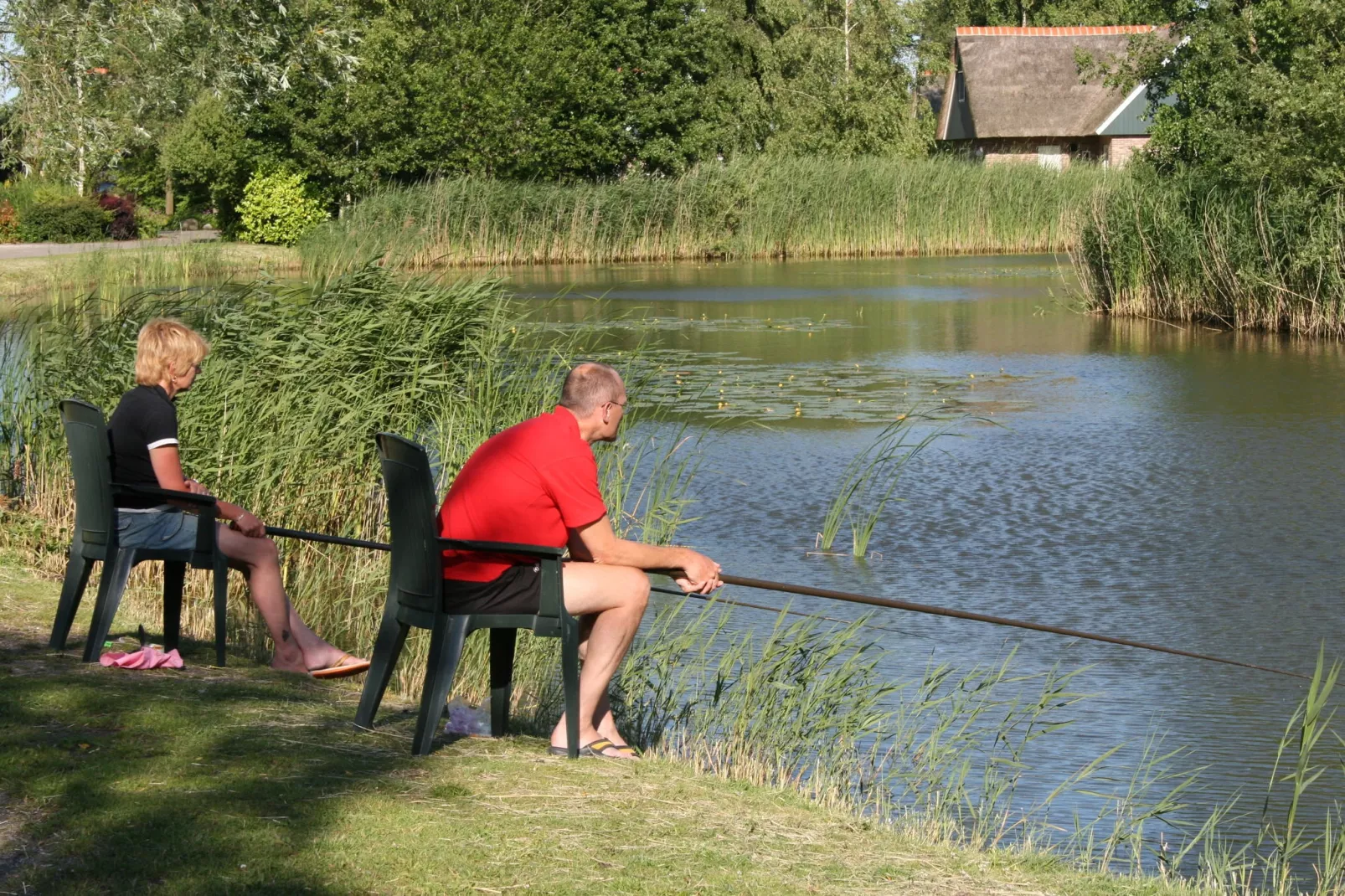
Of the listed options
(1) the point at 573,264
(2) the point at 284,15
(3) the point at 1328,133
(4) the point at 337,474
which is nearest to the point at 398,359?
(4) the point at 337,474

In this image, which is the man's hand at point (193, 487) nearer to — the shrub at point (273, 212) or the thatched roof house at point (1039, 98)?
the shrub at point (273, 212)

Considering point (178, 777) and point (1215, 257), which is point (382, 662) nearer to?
point (178, 777)

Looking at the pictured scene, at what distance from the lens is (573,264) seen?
116ft

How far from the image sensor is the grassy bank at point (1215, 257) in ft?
65.4

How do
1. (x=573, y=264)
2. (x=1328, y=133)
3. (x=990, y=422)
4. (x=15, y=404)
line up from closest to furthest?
1. (x=15, y=404)
2. (x=990, y=422)
3. (x=1328, y=133)
4. (x=573, y=264)

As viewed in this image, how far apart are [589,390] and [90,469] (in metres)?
2.05

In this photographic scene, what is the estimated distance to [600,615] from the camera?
516 centimetres

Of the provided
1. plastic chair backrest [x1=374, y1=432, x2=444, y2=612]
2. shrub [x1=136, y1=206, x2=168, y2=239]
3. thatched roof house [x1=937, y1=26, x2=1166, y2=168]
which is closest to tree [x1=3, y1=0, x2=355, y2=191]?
shrub [x1=136, y1=206, x2=168, y2=239]

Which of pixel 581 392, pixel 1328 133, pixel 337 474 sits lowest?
pixel 337 474

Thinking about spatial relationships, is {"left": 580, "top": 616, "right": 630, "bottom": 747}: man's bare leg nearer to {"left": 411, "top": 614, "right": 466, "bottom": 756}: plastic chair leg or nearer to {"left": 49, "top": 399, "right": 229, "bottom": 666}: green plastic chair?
{"left": 411, "top": 614, "right": 466, "bottom": 756}: plastic chair leg

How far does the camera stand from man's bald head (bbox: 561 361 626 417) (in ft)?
16.7

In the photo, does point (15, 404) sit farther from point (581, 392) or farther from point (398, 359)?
point (581, 392)

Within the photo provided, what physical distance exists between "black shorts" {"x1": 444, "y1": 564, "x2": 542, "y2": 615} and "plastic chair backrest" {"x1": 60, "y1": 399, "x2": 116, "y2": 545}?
1645mm

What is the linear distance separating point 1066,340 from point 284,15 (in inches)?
597
